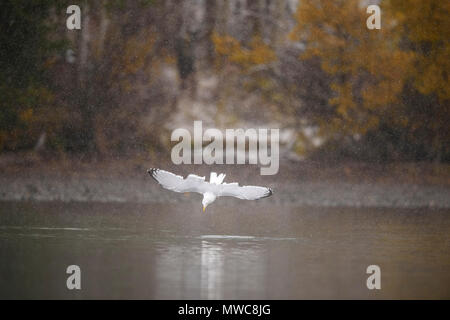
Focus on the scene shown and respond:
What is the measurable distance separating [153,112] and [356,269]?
16.4 meters

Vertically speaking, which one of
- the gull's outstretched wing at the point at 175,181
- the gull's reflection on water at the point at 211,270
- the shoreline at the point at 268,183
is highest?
the gull's outstretched wing at the point at 175,181

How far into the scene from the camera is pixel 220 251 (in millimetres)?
16141

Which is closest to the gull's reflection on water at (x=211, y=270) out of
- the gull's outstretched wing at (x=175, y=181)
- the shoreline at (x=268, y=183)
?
the gull's outstretched wing at (x=175, y=181)

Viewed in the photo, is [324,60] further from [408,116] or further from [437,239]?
[437,239]

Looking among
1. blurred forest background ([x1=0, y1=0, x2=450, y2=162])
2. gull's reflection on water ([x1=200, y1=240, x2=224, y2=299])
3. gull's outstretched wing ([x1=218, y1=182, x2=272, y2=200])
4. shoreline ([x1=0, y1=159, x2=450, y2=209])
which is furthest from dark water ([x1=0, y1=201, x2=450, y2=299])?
blurred forest background ([x1=0, y1=0, x2=450, y2=162])

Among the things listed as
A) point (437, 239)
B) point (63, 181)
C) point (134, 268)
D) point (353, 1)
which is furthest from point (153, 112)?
point (134, 268)

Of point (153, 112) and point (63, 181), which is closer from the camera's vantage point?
point (63, 181)

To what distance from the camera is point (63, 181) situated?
26344mm

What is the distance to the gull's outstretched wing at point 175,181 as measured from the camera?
47.1ft

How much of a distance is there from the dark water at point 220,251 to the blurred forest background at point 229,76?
5.94m

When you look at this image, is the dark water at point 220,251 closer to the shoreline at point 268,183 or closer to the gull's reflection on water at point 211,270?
the gull's reflection on water at point 211,270

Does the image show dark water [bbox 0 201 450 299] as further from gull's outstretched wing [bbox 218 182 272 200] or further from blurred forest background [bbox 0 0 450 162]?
blurred forest background [bbox 0 0 450 162]

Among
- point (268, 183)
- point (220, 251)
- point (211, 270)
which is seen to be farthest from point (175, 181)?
point (268, 183)

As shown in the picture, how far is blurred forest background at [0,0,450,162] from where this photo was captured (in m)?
28.0
